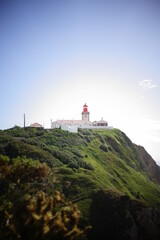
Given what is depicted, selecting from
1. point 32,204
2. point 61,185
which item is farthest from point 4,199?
point 32,204

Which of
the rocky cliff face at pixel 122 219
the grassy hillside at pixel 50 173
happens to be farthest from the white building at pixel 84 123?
the rocky cliff face at pixel 122 219

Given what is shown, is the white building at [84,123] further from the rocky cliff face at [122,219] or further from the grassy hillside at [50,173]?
the rocky cliff face at [122,219]

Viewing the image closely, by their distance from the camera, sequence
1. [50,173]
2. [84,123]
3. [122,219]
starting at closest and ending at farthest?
1. [50,173]
2. [122,219]
3. [84,123]

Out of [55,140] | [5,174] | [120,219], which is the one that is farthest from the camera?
[55,140]

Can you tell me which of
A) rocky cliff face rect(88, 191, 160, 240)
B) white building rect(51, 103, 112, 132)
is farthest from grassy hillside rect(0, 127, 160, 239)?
A: white building rect(51, 103, 112, 132)

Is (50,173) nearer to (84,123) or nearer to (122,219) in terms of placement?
(122,219)

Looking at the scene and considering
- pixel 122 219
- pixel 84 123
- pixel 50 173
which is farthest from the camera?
pixel 84 123

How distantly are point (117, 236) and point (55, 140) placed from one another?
1143 inches

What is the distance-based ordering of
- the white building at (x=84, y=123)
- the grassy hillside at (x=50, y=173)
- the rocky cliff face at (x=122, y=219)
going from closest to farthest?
the grassy hillside at (x=50, y=173), the rocky cliff face at (x=122, y=219), the white building at (x=84, y=123)

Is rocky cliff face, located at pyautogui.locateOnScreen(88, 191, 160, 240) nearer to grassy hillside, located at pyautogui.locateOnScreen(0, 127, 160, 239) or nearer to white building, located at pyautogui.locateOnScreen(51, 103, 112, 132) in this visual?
grassy hillside, located at pyautogui.locateOnScreen(0, 127, 160, 239)

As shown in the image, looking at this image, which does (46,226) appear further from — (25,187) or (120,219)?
(120,219)

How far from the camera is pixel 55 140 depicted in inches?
1800

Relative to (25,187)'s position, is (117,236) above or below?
below

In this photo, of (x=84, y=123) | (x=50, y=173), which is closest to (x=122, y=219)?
(x=50, y=173)
